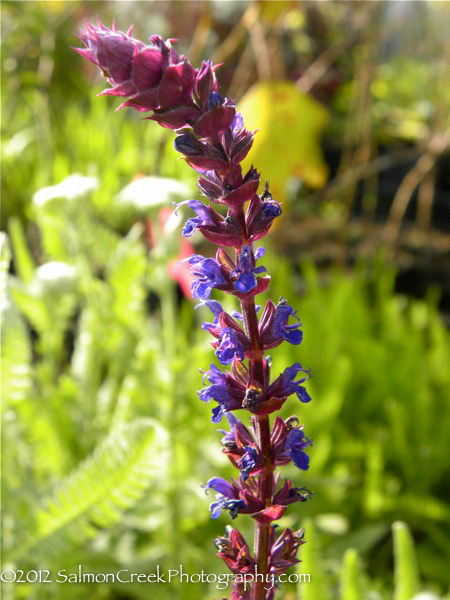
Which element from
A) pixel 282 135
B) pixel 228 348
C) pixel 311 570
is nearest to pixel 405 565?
pixel 311 570

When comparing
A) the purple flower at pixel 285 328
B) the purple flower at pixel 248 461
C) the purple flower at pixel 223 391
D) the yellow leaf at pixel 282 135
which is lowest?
the purple flower at pixel 248 461

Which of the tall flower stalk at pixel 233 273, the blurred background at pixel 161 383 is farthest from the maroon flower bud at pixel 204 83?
the blurred background at pixel 161 383

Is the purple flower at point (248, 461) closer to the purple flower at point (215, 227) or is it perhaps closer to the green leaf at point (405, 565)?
the purple flower at point (215, 227)

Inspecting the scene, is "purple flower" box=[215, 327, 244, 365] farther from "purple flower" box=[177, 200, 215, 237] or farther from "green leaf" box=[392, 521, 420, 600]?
"green leaf" box=[392, 521, 420, 600]

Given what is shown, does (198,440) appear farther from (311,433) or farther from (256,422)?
(256,422)

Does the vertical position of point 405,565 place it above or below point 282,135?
below

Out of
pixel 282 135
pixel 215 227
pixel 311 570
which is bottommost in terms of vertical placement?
pixel 311 570

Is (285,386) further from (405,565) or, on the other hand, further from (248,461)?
(405,565)
